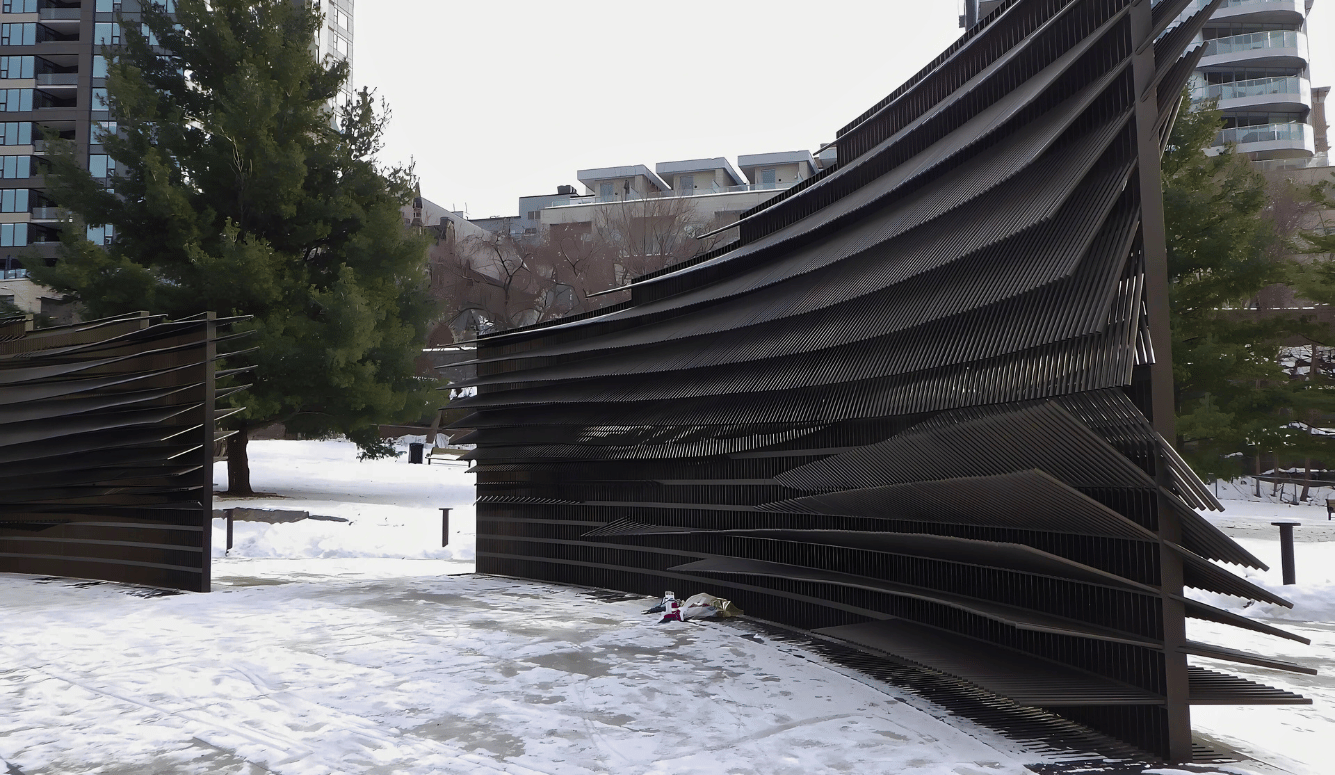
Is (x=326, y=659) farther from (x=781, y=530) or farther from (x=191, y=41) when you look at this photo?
(x=191, y=41)

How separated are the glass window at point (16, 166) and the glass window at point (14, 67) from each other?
5242mm

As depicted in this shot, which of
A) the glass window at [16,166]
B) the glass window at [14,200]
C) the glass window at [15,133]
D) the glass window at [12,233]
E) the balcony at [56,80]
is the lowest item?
the glass window at [12,233]

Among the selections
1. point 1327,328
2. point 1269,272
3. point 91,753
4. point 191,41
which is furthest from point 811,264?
point 191,41

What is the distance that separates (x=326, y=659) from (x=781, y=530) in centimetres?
402

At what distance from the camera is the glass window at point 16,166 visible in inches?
2343

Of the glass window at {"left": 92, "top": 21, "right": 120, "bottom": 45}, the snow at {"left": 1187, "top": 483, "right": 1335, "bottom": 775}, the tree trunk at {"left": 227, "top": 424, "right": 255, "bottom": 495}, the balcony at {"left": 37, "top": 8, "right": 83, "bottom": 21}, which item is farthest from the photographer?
the balcony at {"left": 37, "top": 8, "right": 83, "bottom": 21}

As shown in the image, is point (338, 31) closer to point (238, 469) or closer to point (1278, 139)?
point (238, 469)

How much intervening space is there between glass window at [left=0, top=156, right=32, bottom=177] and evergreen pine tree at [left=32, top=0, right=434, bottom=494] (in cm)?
4518

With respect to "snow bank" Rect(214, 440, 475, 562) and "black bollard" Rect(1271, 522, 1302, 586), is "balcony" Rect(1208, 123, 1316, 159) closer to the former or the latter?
"snow bank" Rect(214, 440, 475, 562)

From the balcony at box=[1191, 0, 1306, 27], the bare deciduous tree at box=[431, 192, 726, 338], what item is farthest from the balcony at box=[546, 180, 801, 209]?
the balcony at box=[1191, 0, 1306, 27]

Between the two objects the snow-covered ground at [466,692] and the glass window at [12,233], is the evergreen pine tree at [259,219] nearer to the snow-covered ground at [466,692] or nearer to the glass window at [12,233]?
the snow-covered ground at [466,692]

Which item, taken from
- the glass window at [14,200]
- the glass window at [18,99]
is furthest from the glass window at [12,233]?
the glass window at [18,99]

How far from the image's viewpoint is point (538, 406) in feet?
41.0

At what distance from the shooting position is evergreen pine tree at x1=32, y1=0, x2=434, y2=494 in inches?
826
